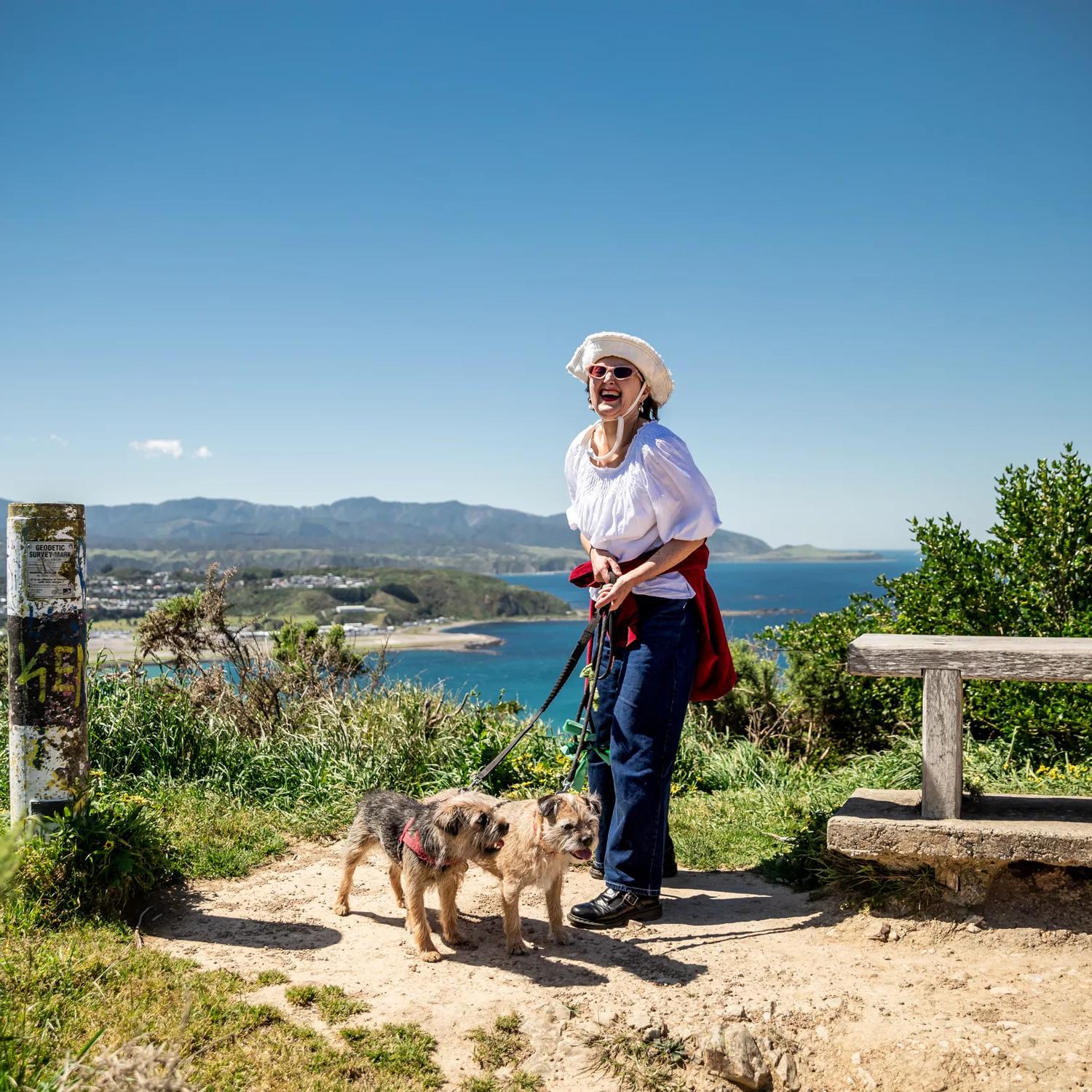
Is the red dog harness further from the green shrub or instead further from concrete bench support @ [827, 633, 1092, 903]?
concrete bench support @ [827, 633, 1092, 903]

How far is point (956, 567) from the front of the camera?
7.64 m

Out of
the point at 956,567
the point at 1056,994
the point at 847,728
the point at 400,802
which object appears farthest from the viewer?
the point at 847,728

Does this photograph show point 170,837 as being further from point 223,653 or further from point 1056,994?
point 1056,994

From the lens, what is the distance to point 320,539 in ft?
406

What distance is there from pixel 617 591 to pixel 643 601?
0.19m

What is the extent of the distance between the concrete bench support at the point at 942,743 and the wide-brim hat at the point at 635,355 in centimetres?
201

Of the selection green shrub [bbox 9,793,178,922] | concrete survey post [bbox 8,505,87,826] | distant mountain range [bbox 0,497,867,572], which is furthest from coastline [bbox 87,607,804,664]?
distant mountain range [bbox 0,497,867,572]

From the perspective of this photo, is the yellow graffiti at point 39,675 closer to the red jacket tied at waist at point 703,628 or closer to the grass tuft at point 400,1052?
the grass tuft at point 400,1052

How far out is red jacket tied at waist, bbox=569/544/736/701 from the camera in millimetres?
4789

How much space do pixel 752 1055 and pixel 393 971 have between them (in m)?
1.66

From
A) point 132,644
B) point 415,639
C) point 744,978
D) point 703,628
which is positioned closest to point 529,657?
point 415,639

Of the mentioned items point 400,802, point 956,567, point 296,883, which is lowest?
point 296,883

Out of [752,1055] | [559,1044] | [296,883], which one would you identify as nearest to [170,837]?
[296,883]

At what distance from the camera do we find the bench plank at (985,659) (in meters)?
4.37
